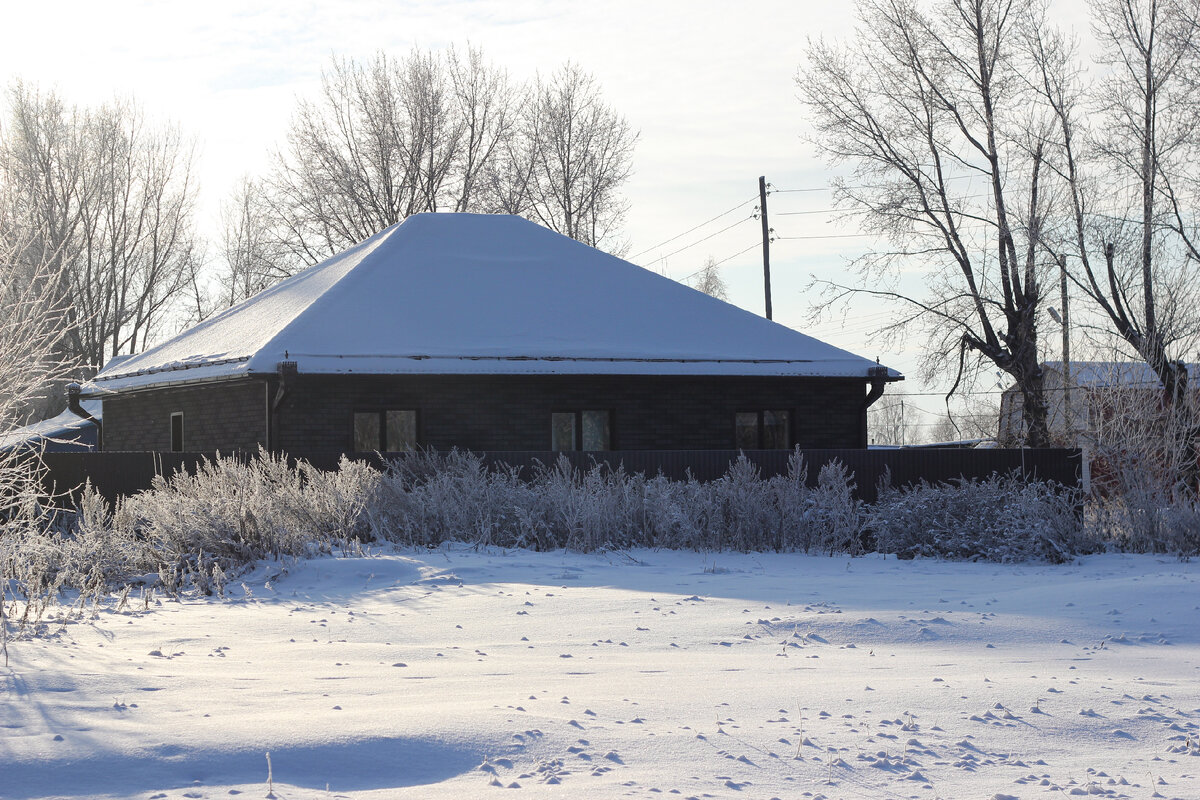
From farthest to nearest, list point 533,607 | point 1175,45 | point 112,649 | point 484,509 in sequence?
point 1175,45, point 484,509, point 533,607, point 112,649

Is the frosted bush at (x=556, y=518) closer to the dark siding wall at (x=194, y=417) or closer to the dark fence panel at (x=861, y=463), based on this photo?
the dark fence panel at (x=861, y=463)

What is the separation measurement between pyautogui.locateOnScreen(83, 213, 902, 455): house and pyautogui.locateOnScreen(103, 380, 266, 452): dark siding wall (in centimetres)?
5

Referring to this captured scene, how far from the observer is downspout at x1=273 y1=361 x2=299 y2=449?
18.5m

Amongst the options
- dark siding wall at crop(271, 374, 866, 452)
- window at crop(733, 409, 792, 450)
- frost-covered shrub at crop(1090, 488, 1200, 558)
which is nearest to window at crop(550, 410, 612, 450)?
dark siding wall at crop(271, 374, 866, 452)

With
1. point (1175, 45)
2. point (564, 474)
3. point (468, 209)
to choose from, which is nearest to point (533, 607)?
point (564, 474)

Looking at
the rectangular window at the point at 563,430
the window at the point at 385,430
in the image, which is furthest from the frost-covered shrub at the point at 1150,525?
the window at the point at 385,430

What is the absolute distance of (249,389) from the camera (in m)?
20.0

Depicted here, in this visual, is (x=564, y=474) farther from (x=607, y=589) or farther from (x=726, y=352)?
(x=726, y=352)

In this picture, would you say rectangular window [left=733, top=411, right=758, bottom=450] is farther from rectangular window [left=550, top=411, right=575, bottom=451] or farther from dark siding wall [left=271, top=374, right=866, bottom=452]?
rectangular window [left=550, top=411, right=575, bottom=451]

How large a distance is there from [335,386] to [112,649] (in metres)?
12.4

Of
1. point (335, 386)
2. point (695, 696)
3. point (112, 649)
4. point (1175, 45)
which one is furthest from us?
point (1175, 45)

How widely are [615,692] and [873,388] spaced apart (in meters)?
17.1

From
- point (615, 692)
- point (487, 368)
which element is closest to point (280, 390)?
point (487, 368)

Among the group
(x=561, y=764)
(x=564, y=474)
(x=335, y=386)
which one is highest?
(x=335, y=386)
